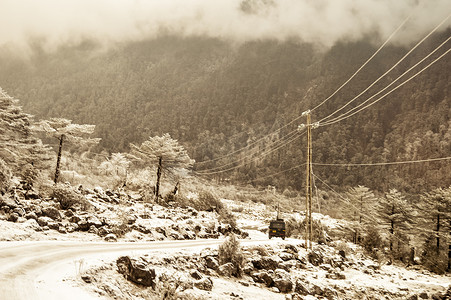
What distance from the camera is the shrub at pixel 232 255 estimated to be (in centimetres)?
1484

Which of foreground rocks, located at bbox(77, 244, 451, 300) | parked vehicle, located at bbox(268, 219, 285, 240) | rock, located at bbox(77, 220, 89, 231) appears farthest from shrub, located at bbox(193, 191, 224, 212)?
rock, located at bbox(77, 220, 89, 231)

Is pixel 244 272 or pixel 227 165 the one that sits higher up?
pixel 227 165

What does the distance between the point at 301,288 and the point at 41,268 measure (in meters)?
11.5

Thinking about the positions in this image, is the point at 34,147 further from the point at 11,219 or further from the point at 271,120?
the point at 271,120

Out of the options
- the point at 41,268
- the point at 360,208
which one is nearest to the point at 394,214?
the point at 360,208

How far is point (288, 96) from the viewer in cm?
Answer: 19450

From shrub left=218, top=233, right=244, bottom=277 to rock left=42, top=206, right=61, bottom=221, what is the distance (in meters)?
10.1

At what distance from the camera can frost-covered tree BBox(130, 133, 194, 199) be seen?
1347 inches

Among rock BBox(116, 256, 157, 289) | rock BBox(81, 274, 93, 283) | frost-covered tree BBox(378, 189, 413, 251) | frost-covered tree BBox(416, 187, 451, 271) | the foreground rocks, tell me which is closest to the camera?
rock BBox(81, 274, 93, 283)

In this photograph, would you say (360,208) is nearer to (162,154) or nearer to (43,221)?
(162,154)

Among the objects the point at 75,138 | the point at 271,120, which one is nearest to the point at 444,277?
the point at 75,138

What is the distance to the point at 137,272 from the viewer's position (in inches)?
379

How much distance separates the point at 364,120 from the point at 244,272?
178186 mm

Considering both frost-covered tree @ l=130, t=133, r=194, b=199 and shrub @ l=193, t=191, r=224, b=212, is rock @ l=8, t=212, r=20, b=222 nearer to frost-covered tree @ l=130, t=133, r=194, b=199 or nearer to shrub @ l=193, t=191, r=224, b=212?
frost-covered tree @ l=130, t=133, r=194, b=199
